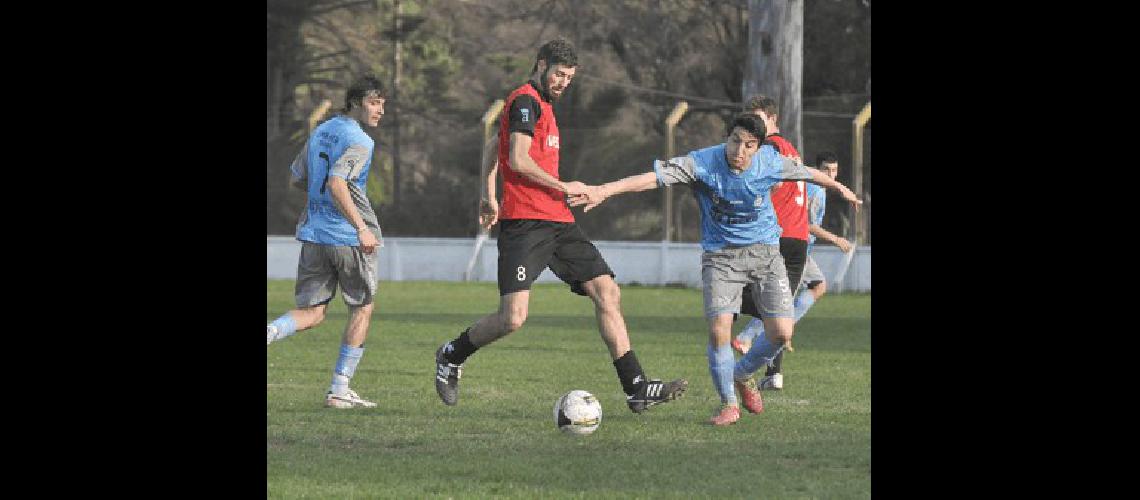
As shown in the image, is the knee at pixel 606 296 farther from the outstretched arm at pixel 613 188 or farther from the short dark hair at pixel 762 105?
the short dark hair at pixel 762 105

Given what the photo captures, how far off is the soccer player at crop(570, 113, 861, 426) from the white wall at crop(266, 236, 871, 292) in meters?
19.5

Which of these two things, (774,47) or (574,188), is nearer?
(574,188)

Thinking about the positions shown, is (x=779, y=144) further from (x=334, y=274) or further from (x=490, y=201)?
(x=334, y=274)

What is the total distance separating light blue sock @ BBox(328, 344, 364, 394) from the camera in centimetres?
1026

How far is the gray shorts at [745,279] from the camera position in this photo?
960 cm

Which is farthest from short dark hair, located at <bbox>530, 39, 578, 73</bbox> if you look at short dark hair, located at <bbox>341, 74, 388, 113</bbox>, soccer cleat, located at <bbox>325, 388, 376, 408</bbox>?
soccer cleat, located at <bbox>325, 388, 376, 408</bbox>

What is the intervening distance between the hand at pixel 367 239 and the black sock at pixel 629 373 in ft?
5.12

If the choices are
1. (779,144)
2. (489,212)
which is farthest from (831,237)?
(489,212)

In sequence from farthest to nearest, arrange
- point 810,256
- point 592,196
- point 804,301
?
point 804,301, point 810,256, point 592,196

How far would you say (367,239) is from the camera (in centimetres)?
989

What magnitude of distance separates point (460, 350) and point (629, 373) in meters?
1.06
